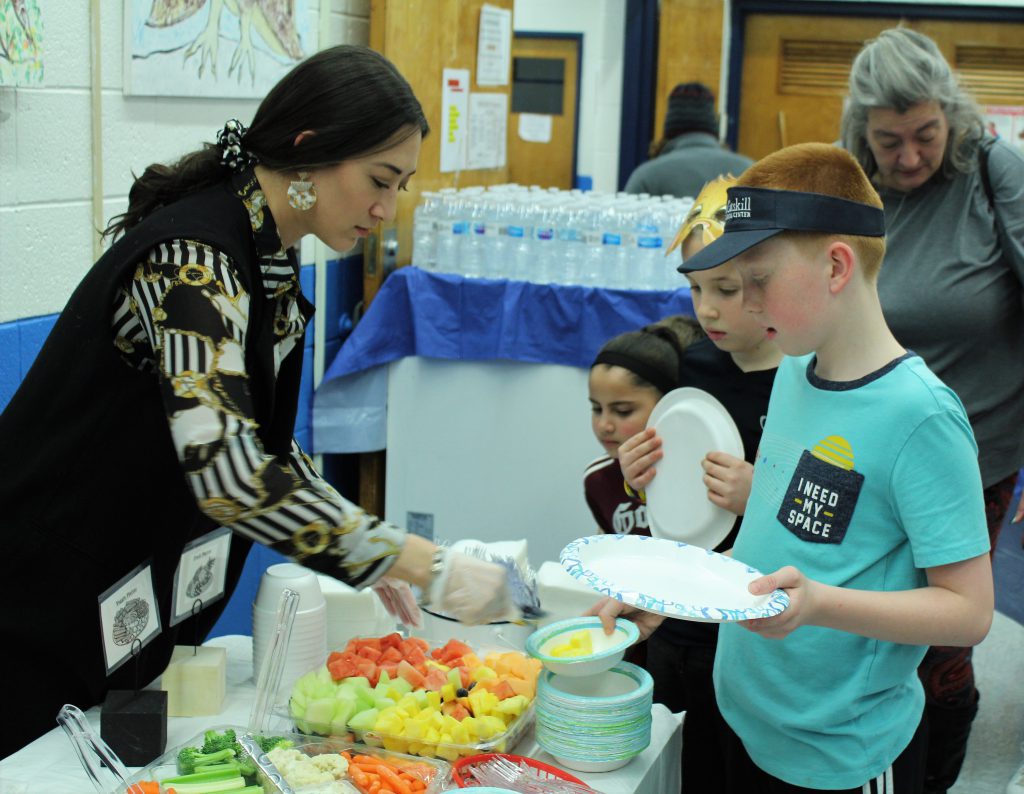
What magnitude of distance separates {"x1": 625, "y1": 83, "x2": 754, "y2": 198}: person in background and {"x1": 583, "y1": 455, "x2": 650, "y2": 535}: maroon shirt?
2611mm

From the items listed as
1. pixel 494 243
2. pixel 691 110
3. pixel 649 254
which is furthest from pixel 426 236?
pixel 691 110

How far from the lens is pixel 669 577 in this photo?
1.56m

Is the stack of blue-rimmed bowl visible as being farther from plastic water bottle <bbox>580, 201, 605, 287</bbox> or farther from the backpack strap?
plastic water bottle <bbox>580, 201, 605, 287</bbox>

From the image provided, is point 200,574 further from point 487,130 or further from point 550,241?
point 487,130

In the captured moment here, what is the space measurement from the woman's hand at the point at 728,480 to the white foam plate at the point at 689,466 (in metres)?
0.03

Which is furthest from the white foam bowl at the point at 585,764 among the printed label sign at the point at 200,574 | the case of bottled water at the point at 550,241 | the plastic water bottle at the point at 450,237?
the plastic water bottle at the point at 450,237

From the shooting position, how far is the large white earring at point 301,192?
1590 millimetres

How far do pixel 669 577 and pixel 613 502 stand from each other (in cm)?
85

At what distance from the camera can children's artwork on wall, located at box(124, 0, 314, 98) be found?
8.87 feet

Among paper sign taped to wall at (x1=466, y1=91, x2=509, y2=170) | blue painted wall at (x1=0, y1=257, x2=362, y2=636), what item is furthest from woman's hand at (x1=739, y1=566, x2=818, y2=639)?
paper sign taped to wall at (x1=466, y1=91, x2=509, y2=170)

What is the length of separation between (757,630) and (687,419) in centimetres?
66

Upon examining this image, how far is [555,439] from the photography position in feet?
12.5

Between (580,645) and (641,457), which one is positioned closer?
(580,645)

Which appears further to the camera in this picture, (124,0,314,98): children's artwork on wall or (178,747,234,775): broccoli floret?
(124,0,314,98): children's artwork on wall
